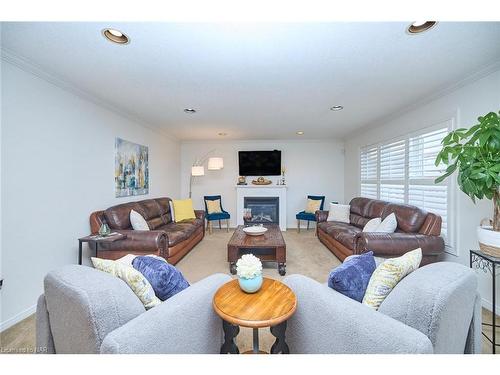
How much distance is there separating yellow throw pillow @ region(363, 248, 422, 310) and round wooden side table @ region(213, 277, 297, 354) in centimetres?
42

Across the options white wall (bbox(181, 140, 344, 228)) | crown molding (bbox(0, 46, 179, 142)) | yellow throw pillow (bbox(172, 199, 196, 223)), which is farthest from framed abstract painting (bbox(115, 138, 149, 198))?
white wall (bbox(181, 140, 344, 228))

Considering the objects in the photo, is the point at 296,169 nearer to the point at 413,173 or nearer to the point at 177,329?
the point at 413,173

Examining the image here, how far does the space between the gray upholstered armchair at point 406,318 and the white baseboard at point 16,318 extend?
2.52 metres

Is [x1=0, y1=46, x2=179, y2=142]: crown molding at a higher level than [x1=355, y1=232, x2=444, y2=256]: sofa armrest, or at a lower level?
higher

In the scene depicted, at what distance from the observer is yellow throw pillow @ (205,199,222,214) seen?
17.8 feet

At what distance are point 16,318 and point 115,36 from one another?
262 cm

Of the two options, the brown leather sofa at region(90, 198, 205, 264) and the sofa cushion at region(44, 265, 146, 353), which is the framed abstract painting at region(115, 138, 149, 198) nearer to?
the brown leather sofa at region(90, 198, 205, 264)

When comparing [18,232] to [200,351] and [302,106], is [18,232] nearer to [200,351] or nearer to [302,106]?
[200,351]

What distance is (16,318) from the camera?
75.7 inches

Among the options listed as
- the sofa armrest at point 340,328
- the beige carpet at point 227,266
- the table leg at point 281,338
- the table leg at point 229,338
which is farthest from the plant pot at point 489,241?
the table leg at point 229,338

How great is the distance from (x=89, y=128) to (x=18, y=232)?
1517 mm

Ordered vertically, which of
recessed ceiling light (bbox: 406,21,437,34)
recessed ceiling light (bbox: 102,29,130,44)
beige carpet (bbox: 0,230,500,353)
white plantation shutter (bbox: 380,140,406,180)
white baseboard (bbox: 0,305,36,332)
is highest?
recessed ceiling light (bbox: 102,29,130,44)

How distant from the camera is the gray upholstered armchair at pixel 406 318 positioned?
2.75 ft

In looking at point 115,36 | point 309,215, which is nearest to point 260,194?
point 309,215
